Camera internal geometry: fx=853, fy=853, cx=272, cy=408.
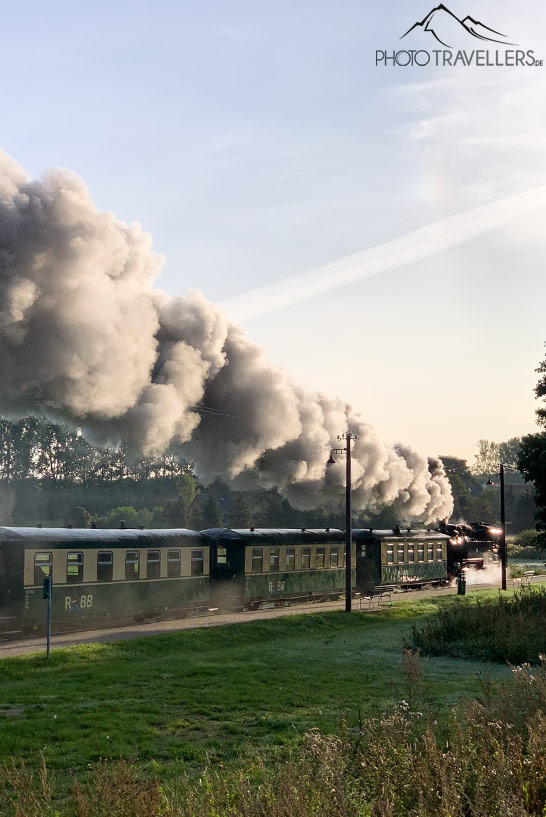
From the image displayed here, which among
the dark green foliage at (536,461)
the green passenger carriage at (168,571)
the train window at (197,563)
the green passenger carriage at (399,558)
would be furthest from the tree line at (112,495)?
the train window at (197,563)

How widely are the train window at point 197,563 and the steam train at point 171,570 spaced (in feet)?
0.13

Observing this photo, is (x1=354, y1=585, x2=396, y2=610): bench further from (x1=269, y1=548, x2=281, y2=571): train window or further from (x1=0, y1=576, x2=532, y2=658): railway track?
(x1=269, y1=548, x2=281, y2=571): train window

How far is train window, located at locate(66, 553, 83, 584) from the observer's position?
2780cm

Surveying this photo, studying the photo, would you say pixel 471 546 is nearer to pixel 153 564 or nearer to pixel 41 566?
pixel 153 564

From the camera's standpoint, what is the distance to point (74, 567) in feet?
91.8

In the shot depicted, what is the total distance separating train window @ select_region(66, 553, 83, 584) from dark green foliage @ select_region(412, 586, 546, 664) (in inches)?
434

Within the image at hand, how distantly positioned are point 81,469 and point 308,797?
11314 cm

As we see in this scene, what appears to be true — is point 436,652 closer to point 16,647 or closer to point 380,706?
point 380,706

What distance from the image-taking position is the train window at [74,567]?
27797mm

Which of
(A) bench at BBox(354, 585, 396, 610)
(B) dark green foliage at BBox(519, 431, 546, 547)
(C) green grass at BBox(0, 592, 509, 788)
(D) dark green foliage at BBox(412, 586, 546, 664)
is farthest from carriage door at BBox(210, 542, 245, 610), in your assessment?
(B) dark green foliage at BBox(519, 431, 546, 547)

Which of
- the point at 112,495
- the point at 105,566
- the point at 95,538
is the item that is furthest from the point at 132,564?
the point at 112,495

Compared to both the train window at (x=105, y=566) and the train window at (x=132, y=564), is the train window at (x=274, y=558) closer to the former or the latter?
the train window at (x=132, y=564)

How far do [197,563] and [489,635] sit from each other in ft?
42.7

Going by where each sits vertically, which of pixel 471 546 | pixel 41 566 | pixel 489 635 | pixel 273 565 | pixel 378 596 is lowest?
pixel 378 596
